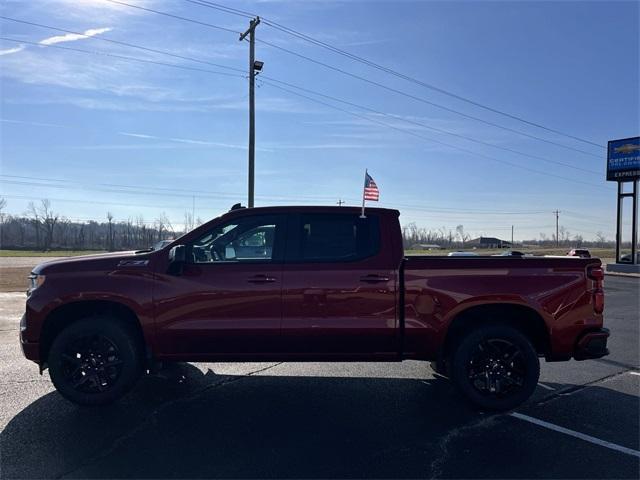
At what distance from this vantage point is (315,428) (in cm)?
446

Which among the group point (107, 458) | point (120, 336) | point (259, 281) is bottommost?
point (107, 458)

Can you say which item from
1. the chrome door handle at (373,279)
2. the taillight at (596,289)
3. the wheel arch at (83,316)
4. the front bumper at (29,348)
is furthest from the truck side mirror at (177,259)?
the taillight at (596,289)

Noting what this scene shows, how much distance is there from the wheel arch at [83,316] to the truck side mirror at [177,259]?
2.01 feet

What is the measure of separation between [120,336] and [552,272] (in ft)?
14.2

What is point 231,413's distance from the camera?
4.82 meters

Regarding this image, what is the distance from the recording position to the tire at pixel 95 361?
187 inches

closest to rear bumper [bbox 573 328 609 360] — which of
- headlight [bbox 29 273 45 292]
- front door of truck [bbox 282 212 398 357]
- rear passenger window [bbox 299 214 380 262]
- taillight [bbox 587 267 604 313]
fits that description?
taillight [bbox 587 267 604 313]

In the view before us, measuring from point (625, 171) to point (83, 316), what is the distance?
2849 cm

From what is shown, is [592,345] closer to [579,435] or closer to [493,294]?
[579,435]

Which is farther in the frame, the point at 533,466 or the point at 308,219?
the point at 308,219

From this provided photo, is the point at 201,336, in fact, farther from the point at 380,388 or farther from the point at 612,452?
the point at 612,452

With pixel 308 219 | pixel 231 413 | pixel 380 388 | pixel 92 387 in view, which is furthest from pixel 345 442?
pixel 92 387

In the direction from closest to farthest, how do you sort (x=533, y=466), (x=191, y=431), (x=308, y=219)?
(x=533, y=466)
(x=191, y=431)
(x=308, y=219)

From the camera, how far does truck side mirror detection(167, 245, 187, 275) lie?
15.3 ft
